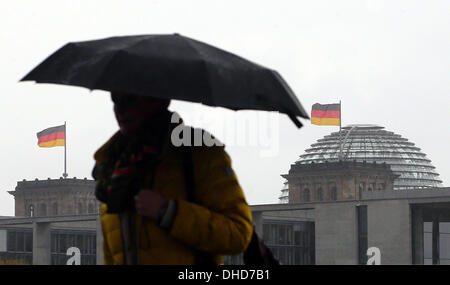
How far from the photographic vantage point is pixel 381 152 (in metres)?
159

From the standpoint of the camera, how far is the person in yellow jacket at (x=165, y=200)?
477 cm

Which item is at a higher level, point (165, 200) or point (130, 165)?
point (130, 165)

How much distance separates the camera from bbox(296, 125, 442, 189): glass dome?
15925cm

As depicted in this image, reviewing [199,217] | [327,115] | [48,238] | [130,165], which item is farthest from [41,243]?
[199,217]

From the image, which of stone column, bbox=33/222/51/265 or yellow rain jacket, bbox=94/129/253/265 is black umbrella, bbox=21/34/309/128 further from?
stone column, bbox=33/222/51/265

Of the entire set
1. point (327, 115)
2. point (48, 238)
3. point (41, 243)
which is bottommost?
point (41, 243)

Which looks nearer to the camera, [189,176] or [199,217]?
[199,217]

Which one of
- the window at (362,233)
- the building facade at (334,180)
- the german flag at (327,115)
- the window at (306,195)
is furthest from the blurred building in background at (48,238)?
the building facade at (334,180)

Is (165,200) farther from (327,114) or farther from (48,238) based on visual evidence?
(327,114)

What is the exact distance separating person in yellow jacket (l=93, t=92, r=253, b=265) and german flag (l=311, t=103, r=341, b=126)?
8616 centimetres

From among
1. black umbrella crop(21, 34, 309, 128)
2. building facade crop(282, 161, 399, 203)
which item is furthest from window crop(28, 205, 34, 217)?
black umbrella crop(21, 34, 309, 128)

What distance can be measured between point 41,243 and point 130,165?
77.3 metres
